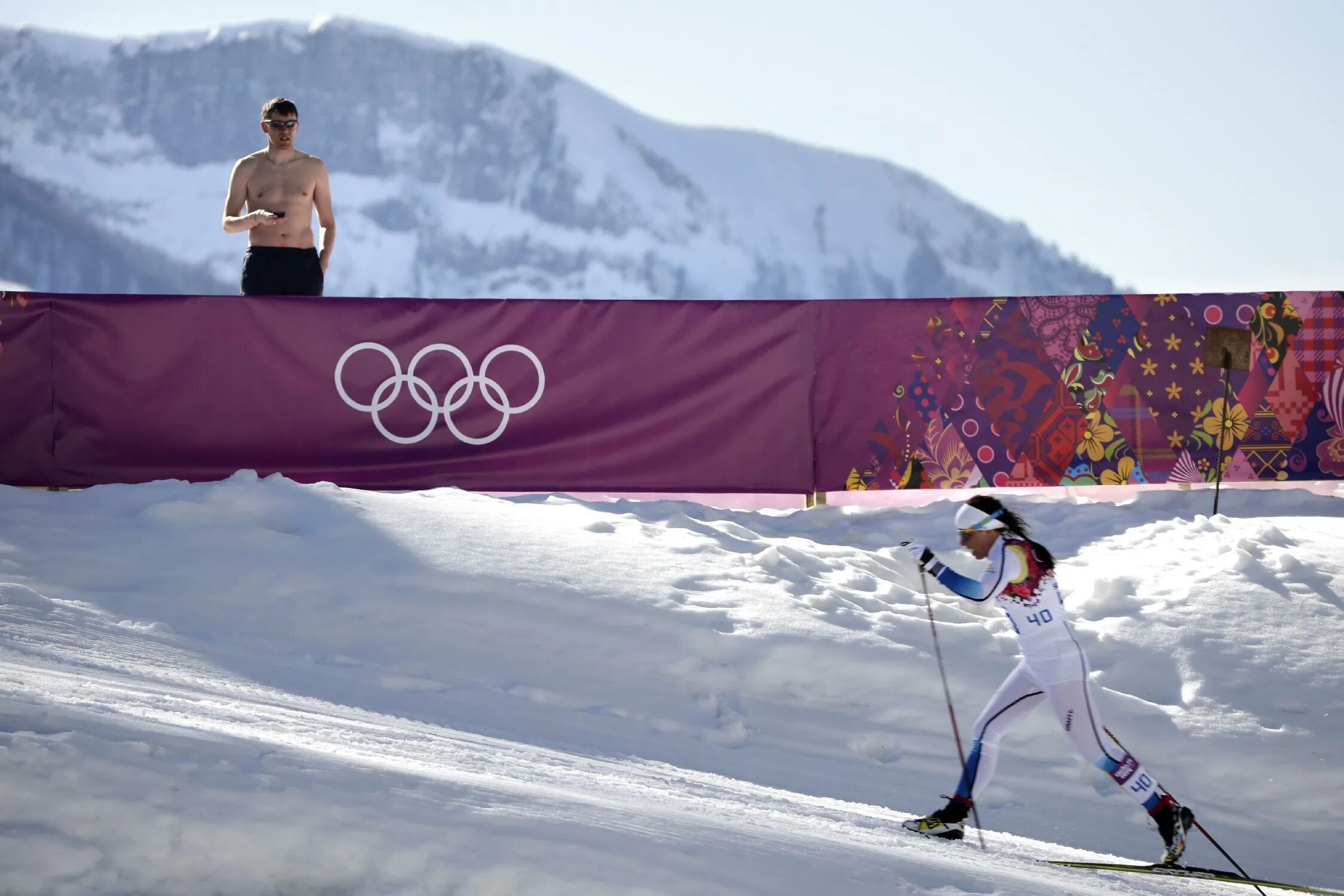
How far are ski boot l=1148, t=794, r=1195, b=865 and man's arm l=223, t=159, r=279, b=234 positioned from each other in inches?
284

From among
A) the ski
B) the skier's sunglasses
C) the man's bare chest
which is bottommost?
the ski

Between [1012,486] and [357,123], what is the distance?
9481cm

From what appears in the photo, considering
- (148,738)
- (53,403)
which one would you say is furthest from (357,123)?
(148,738)

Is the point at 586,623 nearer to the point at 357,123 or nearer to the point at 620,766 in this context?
the point at 620,766

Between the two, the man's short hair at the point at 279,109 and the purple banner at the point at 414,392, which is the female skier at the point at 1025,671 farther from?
the man's short hair at the point at 279,109

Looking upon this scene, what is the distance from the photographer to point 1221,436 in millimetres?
10008

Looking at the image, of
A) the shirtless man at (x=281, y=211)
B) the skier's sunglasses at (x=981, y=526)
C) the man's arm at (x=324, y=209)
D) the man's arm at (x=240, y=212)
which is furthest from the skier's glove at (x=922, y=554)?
the man's arm at (x=240, y=212)

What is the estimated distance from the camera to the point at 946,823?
5.12 m

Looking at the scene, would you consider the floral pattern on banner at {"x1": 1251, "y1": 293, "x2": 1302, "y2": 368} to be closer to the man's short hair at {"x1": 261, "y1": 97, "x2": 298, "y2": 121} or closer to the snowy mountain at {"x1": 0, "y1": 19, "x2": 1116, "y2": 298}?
the man's short hair at {"x1": 261, "y1": 97, "x2": 298, "y2": 121}

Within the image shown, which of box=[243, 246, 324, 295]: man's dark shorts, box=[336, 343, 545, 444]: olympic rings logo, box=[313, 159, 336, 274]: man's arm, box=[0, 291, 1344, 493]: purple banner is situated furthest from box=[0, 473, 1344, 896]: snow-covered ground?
box=[313, 159, 336, 274]: man's arm

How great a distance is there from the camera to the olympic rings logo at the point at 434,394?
972 cm

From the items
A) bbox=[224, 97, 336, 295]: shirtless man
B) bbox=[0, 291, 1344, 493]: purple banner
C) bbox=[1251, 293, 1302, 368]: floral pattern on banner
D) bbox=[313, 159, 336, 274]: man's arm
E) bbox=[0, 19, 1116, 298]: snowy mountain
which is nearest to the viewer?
bbox=[224, 97, 336, 295]: shirtless man

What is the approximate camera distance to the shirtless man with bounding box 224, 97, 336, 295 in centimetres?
919

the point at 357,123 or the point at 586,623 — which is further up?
the point at 357,123
